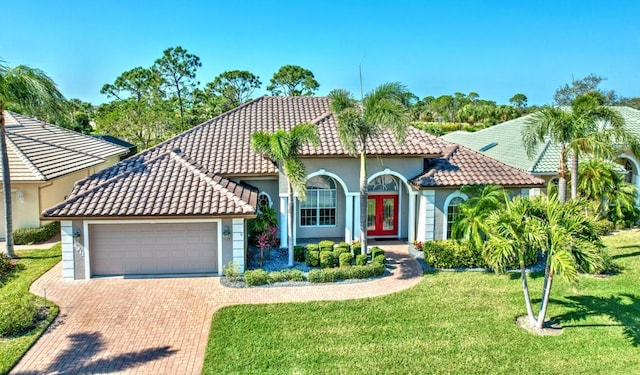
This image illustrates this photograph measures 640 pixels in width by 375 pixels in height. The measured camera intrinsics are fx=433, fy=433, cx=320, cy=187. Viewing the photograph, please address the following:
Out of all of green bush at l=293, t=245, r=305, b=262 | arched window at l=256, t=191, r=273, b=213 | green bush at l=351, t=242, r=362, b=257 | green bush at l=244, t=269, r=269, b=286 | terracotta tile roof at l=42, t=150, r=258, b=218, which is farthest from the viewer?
arched window at l=256, t=191, r=273, b=213

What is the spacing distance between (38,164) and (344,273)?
51.7 ft

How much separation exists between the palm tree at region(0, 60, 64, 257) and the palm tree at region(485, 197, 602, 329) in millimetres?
17184

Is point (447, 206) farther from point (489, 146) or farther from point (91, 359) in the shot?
point (91, 359)

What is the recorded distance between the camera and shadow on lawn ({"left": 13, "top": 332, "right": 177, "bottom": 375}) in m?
9.59

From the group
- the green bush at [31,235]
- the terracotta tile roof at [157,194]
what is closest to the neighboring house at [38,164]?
the green bush at [31,235]

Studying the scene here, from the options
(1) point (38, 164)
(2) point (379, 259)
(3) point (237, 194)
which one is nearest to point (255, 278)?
(3) point (237, 194)

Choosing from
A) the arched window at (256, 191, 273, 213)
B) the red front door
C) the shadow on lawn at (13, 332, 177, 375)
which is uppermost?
the arched window at (256, 191, 273, 213)

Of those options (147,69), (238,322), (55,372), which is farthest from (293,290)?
(147,69)

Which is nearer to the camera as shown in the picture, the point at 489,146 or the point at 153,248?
the point at 153,248

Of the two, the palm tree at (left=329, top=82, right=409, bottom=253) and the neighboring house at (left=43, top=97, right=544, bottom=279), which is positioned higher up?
the palm tree at (left=329, top=82, right=409, bottom=253)

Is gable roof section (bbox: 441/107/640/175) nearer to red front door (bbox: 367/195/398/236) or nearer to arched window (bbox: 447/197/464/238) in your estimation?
arched window (bbox: 447/197/464/238)

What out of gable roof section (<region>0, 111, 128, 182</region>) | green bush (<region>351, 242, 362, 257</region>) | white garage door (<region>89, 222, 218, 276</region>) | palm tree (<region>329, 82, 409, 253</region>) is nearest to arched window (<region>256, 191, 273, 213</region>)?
white garage door (<region>89, 222, 218, 276</region>)

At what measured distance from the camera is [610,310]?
1258 cm

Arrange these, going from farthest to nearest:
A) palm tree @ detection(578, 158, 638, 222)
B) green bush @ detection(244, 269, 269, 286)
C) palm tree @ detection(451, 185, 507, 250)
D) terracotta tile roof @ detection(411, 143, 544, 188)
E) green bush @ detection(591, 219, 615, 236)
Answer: green bush @ detection(591, 219, 615, 236)
palm tree @ detection(578, 158, 638, 222)
terracotta tile roof @ detection(411, 143, 544, 188)
palm tree @ detection(451, 185, 507, 250)
green bush @ detection(244, 269, 269, 286)
